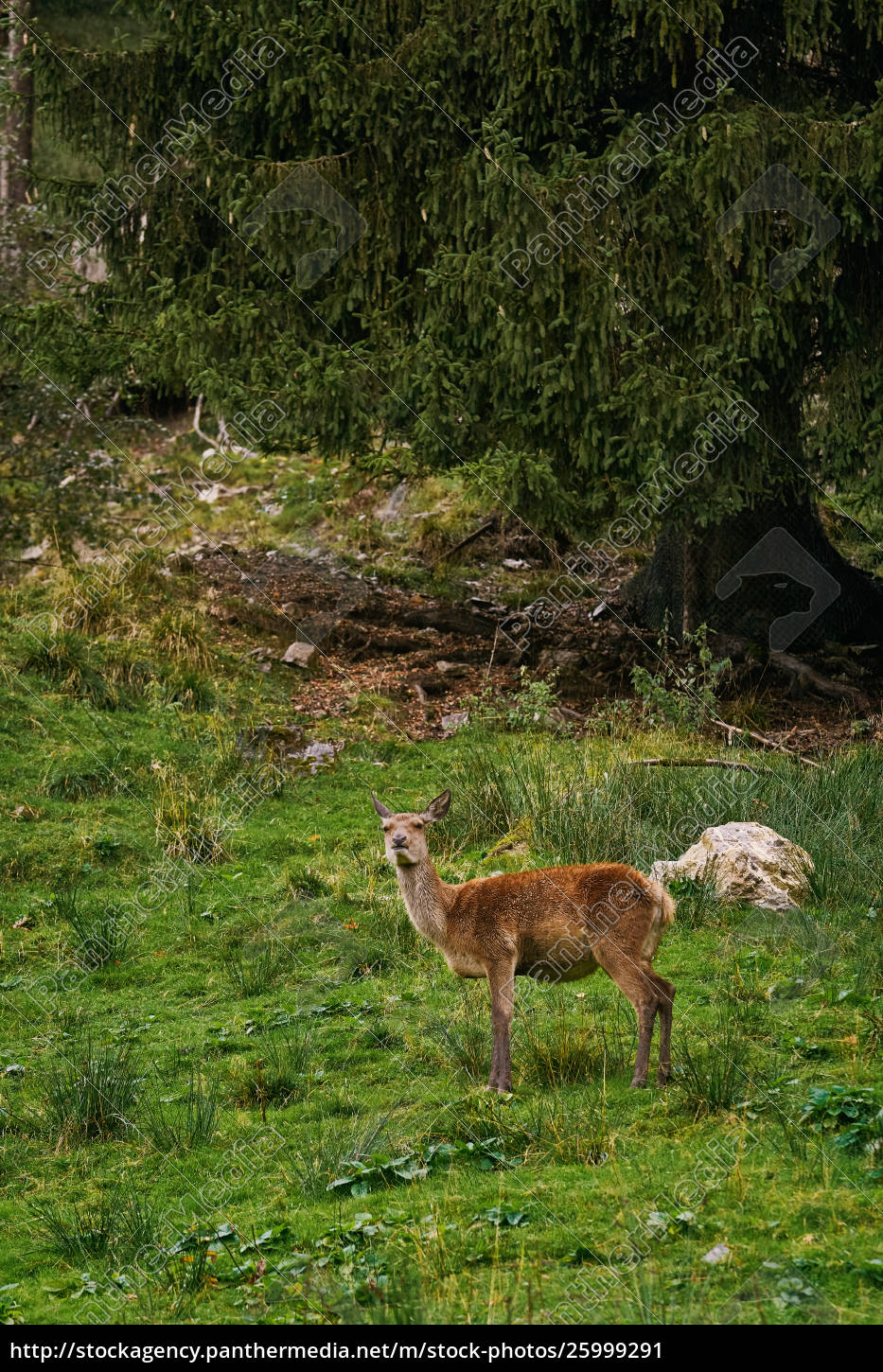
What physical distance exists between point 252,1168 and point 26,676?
8.01 metres

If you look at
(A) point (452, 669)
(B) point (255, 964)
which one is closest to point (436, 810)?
(B) point (255, 964)

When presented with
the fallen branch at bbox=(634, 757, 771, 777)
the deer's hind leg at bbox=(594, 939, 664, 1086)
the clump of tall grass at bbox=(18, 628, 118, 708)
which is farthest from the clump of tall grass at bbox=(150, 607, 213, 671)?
the deer's hind leg at bbox=(594, 939, 664, 1086)

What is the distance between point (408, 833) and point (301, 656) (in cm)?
865

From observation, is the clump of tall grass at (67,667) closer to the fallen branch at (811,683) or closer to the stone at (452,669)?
the stone at (452,669)

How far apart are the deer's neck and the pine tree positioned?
6.20 meters

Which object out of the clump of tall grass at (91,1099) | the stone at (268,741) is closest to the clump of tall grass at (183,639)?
the stone at (268,741)

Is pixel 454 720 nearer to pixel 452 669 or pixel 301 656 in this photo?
pixel 452 669

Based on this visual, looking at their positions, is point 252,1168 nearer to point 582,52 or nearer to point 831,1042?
point 831,1042

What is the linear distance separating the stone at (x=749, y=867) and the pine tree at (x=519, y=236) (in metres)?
4.26

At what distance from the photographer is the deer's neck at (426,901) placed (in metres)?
7.00

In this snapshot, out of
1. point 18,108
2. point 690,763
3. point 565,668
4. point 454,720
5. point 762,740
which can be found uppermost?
point 18,108

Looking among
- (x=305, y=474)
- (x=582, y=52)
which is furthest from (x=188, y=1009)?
(x=305, y=474)

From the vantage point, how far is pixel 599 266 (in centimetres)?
1262

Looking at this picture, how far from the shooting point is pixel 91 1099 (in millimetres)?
7113
